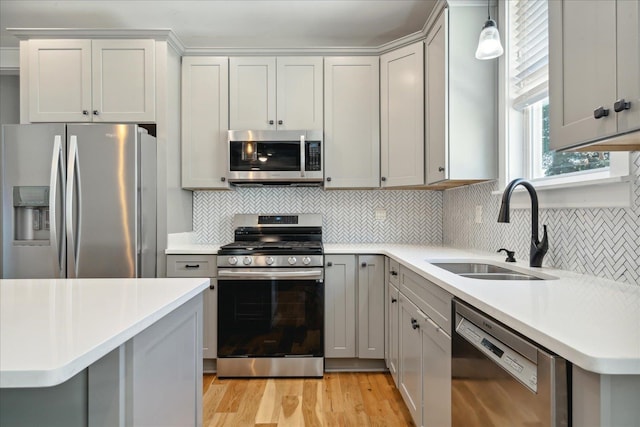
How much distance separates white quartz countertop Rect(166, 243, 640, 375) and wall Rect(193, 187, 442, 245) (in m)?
1.63

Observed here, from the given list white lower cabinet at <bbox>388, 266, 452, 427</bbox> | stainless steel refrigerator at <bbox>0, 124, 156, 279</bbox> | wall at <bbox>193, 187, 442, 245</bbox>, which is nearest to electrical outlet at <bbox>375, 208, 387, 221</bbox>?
wall at <bbox>193, 187, 442, 245</bbox>

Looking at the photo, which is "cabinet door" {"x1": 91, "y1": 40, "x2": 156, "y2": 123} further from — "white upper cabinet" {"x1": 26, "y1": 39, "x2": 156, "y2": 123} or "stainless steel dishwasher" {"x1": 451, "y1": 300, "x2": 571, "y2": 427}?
"stainless steel dishwasher" {"x1": 451, "y1": 300, "x2": 571, "y2": 427}

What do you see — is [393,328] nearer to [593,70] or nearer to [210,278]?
[210,278]

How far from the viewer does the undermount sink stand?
1617 millimetres

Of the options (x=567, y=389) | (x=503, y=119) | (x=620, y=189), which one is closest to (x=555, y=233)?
(x=620, y=189)

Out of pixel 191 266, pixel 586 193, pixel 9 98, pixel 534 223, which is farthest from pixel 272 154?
pixel 9 98

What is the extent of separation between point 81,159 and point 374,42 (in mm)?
2378

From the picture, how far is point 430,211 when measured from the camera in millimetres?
3189

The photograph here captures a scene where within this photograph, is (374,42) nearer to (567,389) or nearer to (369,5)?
(369,5)

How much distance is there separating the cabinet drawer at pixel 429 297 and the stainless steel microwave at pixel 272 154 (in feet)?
3.83

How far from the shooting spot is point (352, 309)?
2.63 m

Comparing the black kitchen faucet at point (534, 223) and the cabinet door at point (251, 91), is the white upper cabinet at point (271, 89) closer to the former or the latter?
the cabinet door at point (251, 91)

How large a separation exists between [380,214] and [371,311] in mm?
906

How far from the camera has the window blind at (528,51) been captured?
1.80 meters
